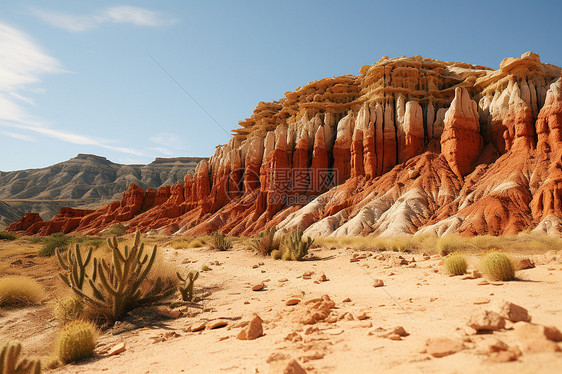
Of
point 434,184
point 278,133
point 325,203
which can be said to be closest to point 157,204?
point 278,133

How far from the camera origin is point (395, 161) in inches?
1533

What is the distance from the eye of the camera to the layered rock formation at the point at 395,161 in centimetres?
2641

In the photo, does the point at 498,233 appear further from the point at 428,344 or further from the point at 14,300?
the point at 14,300

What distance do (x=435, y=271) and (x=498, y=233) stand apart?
56.1 ft

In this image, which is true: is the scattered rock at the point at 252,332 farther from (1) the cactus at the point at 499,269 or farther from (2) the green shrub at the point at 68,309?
(1) the cactus at the point at 499,269

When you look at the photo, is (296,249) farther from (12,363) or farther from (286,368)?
(286,368)

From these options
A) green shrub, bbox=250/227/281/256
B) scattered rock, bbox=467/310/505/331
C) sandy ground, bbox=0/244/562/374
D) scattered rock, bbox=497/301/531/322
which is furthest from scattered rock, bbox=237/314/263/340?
green shrub, bbox=250/227/281/256

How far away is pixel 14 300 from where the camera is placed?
334 inches

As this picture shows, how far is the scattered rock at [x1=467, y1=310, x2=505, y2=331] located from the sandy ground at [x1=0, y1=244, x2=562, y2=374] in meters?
0.08

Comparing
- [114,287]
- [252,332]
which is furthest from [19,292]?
[252,332]

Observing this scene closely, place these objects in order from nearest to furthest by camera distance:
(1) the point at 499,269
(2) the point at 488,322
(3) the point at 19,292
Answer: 1. (2) the point at 488,322
2. (1) the point at 499,269
3. (3) the point at 19,292

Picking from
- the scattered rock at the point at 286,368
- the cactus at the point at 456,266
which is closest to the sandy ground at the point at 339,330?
the cactus at the point at 456,266

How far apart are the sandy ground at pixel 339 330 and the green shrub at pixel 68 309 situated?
294mm

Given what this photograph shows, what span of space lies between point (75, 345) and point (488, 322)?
562cm
